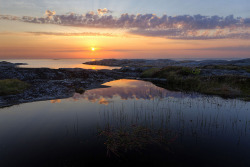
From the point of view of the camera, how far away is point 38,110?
15.8 meters

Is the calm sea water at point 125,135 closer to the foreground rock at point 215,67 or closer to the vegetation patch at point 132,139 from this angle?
the vegetation patch at point 132,139

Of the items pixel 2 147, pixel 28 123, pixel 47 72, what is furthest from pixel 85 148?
pixel 47 72

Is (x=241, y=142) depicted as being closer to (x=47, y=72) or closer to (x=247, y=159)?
(x=247, y=159)

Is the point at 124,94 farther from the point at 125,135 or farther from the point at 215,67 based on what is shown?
the point at 215,67

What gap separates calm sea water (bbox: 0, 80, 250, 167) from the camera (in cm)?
822

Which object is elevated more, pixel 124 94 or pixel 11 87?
pixel 11 87

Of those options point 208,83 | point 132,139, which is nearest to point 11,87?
point 132,139

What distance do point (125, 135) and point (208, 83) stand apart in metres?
24.0

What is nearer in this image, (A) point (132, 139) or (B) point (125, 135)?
(A) point (132, 139)

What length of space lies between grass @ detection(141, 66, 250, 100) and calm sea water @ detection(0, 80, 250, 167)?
7.18 metres

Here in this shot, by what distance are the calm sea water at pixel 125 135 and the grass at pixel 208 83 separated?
7.18m

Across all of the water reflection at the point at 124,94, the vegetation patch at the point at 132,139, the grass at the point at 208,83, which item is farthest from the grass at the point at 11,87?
the grass at the point at 208,83

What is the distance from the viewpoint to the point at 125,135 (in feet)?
34.9

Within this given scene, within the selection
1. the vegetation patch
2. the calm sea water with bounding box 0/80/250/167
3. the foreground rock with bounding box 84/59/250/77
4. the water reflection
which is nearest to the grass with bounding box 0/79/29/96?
the calm sea water with bounding box 0/80/250/167
